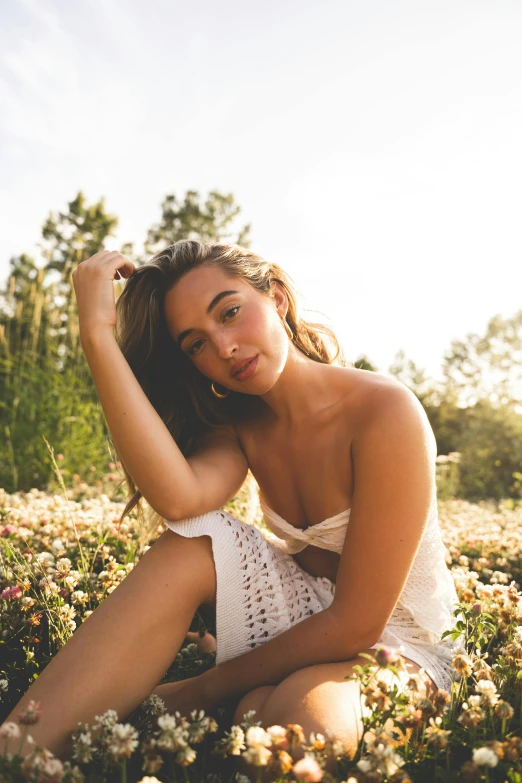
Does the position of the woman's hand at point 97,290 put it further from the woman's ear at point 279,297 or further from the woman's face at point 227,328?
the woman's ear at point 279,297

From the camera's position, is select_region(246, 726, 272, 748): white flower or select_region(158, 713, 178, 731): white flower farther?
select_region(158, 713, 178, 731): white flower

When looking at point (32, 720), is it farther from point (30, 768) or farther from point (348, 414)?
point (348, 414)

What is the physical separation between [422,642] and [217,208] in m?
26.9

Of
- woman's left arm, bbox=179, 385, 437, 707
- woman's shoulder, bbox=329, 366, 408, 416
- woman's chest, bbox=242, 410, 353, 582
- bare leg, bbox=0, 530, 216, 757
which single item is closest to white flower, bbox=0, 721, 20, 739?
bare leg, bbox=0, 530, 216, 757

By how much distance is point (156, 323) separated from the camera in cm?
275

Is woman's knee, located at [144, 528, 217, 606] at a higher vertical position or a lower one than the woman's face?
lower

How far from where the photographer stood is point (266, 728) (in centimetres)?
182

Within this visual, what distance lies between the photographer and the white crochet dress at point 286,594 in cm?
223

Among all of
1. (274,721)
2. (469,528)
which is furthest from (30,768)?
(469,528)

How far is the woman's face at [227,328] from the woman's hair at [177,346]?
Answer: 8 centimetres

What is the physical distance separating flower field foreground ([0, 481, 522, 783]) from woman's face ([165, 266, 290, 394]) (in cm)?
100

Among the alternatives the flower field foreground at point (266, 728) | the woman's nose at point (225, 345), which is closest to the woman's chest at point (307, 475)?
the woman's nose at point (225, 345)

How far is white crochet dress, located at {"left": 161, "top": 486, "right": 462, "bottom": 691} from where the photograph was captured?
7.33 ft

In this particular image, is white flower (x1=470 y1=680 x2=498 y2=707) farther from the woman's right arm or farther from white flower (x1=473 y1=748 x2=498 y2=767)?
the woman's right arm
